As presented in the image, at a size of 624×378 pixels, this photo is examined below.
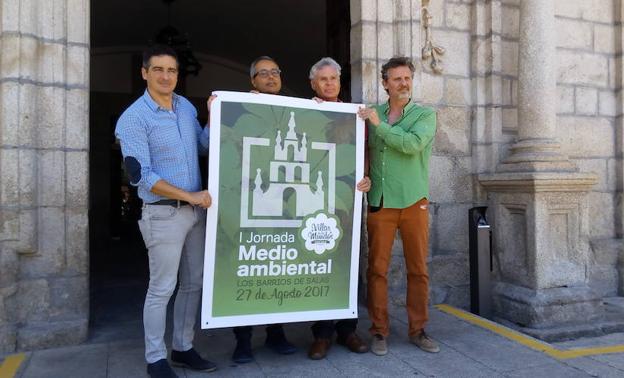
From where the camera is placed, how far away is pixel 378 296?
130 inches

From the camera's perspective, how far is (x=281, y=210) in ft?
10.1

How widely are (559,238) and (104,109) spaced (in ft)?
30.8

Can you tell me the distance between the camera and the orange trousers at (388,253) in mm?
3293

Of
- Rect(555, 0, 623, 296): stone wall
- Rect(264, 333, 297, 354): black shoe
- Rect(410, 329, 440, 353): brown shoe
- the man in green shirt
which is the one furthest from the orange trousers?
Rect(555, 0, 623, 296): stone wall

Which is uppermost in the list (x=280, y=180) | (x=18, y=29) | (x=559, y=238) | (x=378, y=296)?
(x=18, y=29)

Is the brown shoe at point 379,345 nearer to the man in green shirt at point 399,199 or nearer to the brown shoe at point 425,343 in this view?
the man in green shirt at point 399,199

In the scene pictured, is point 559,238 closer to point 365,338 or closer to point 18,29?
point 365,338

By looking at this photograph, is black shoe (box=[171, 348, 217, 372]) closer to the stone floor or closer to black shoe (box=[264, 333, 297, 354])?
the stone floor

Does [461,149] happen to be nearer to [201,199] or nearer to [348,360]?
[348,360]

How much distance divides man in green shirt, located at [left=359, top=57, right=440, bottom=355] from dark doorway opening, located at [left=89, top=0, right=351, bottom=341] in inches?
80.9

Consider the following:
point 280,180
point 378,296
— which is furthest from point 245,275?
point 378,296

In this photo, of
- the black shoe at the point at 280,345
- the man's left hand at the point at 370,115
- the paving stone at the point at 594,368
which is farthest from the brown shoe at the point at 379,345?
the man's left hand at the point at 370,115

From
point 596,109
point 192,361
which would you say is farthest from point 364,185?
point 596,109

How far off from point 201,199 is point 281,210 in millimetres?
513
